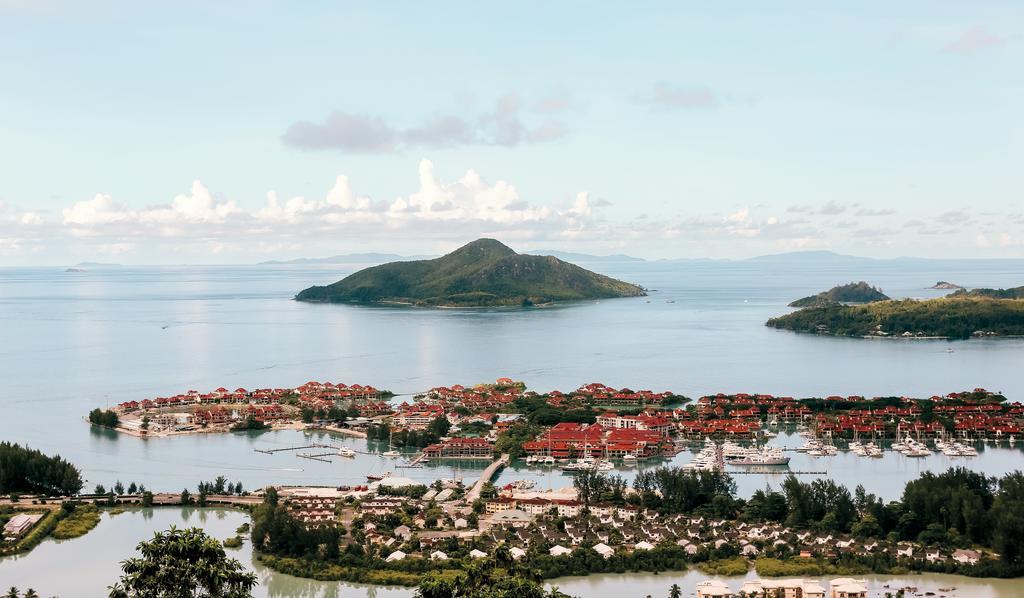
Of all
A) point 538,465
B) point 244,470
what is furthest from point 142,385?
point 538,465

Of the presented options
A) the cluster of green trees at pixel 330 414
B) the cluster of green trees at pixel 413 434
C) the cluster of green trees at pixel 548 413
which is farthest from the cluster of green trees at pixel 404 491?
the cluster of green trees at pixel 330 414

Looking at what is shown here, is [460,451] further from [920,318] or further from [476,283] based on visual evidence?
[476,283]

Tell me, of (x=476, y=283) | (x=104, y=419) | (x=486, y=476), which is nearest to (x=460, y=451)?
(x=486, y=476)

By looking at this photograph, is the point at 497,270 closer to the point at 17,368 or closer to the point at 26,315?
the point at 26,315

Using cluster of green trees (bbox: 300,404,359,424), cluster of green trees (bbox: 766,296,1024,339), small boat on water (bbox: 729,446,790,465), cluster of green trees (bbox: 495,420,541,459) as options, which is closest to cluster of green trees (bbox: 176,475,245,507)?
cluster of green trees (bbox: 495,420,541,459)

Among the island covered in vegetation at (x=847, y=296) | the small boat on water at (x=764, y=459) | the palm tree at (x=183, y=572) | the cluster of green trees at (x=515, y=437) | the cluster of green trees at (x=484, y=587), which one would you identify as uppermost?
the island covered in vegetation at (x=847, y=296)

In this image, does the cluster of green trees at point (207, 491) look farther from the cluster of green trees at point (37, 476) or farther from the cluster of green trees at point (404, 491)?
the cluster of green trees at point (404, 491)

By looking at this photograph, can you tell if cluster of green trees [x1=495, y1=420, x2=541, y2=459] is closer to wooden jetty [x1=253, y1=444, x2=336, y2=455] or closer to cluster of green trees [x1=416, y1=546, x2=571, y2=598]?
wooden jetty [x1=253, y1=444, x2=336, y2=455]
